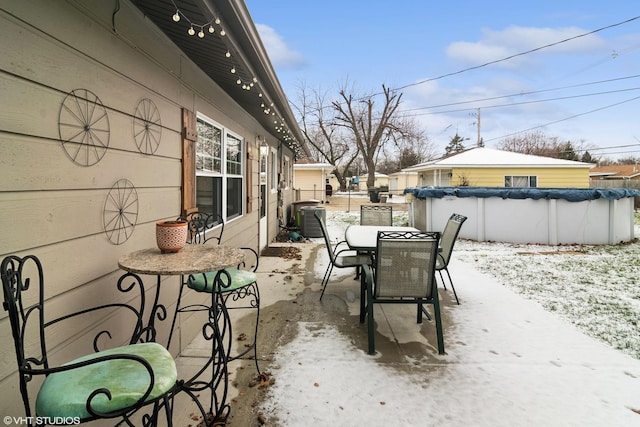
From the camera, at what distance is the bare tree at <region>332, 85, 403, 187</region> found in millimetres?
24047

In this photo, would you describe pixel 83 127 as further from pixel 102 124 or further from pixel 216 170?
pixel 216 170

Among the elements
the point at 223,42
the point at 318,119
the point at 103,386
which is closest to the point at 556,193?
the point at 223,42

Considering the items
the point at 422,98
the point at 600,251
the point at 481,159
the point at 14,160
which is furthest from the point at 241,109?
the point at 422,98

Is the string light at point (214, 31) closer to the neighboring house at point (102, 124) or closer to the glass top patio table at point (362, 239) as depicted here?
the neighboring house at point (102, 124)

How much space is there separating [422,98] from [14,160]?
28.1 metres

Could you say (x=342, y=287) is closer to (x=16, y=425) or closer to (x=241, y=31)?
(x=241, y=31)

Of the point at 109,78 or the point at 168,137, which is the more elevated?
the point at 109,78

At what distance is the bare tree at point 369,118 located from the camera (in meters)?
24.0

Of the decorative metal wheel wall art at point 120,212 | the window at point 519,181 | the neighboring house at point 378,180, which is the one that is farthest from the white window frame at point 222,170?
the neighboring house at point 378,180

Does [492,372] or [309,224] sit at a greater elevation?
[309,224]

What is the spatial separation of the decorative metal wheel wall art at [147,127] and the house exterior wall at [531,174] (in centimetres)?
1511

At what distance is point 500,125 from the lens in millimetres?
33219

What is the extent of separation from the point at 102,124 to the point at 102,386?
1294 millimetres

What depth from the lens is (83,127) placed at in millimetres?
1583
